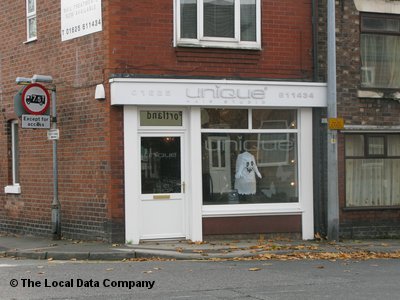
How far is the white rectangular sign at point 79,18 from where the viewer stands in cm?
1339

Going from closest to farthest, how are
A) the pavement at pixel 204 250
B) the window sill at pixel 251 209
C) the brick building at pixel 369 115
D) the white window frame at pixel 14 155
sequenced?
the pavement at pixel 204 250, the window sill at pixel 251 209, the brick building at pixel 369 115, the white window frame at pixel 14 155

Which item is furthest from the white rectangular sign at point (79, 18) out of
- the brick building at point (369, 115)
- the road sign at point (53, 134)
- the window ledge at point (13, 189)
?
the brick building at point (369, 115)

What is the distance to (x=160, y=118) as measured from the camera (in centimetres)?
1344

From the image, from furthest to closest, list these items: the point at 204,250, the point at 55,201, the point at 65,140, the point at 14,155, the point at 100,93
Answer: the point at 14,155 → the point at 65,140 → the point at 55,201 → the point at 100,93 → the point at 204,250

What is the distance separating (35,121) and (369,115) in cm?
743

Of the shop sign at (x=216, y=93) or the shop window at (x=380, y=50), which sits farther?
the shop window at (x=380, y=50)

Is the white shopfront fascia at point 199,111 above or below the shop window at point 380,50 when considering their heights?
below

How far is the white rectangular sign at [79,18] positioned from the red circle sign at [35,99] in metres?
1.42

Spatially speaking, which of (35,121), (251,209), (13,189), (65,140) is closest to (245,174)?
(251,209)

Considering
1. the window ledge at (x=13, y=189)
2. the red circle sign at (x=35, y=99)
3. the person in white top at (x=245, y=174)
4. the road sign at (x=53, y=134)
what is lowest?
the window ledge at (x=13, y=189)

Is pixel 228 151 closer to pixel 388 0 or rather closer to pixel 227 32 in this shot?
pixel 227 32

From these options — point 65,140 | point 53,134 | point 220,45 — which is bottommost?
point 65,140

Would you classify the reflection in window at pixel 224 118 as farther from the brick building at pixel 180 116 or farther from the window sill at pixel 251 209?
the window sill at pixel 251 209

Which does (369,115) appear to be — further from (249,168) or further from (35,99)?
(35,99)
